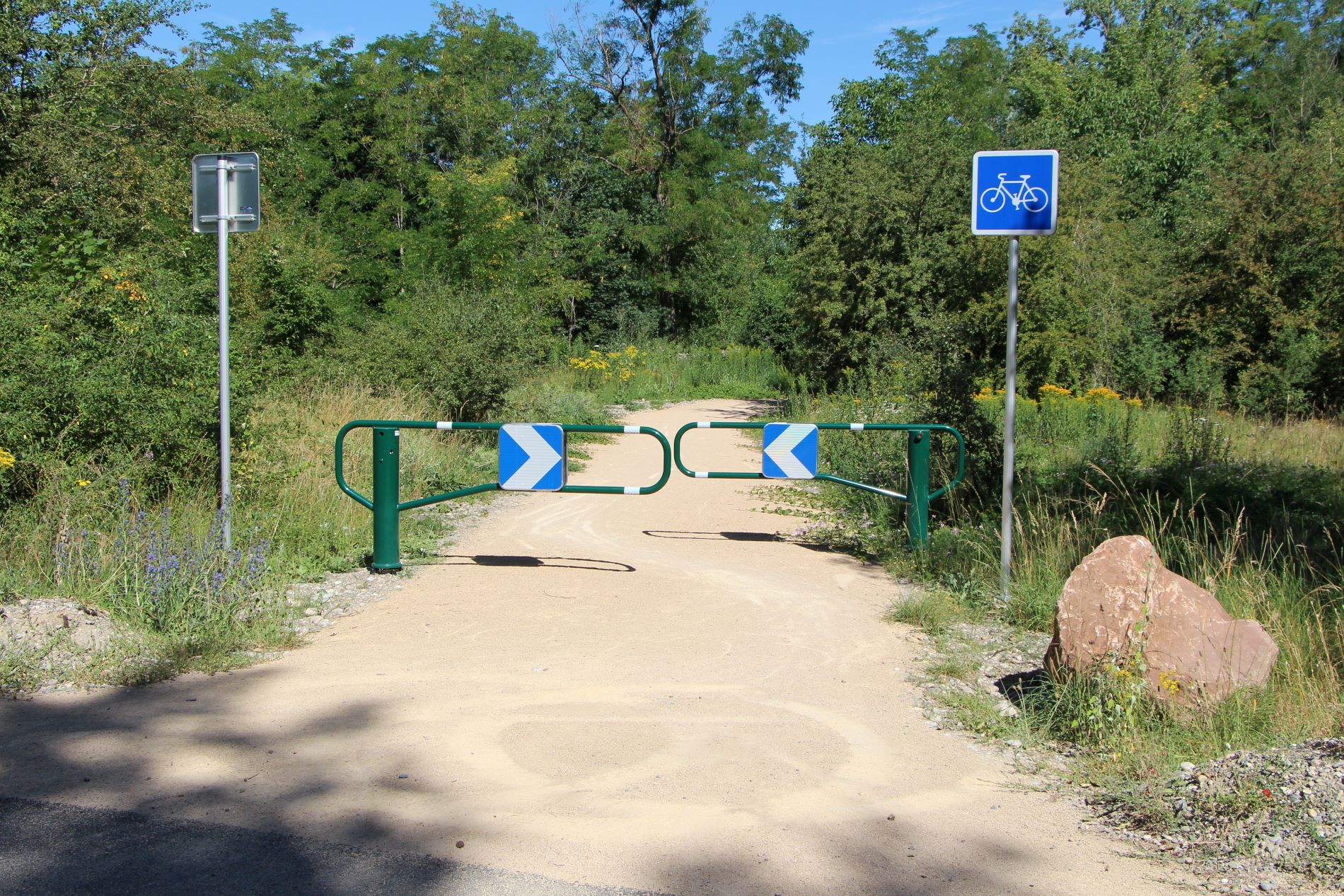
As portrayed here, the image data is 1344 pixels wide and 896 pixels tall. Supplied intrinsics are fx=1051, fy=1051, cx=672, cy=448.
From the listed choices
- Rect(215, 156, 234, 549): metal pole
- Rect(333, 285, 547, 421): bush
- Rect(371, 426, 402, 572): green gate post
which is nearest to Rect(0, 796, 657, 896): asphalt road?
Rect(215, 156, 234, 549): metal pole

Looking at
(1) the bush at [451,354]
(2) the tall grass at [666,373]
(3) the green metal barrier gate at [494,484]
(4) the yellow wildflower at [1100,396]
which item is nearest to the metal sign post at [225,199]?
(3) the green metal barrier gate at [494,484]

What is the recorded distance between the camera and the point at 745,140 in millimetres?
42938

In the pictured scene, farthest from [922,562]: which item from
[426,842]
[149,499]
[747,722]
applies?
[149,499]

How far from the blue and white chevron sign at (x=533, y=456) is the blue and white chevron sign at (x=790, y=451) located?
1.67 metres

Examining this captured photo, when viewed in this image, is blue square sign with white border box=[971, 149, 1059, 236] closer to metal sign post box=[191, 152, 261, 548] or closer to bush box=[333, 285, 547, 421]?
metal sign post box=[191, 152, 261, 548]

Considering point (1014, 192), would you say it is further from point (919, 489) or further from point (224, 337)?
point (224, 337)

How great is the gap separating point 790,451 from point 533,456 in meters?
2.06

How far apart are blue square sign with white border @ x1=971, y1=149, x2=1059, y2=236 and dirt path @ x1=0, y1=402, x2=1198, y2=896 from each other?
276cm

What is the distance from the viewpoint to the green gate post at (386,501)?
787 centimetres

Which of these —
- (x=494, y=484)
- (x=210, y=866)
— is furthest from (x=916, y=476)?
→ (x=210, y=866)

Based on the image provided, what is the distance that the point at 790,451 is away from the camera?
8.46 meters

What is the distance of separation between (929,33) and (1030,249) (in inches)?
1011

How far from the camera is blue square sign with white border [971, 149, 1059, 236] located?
6.96m

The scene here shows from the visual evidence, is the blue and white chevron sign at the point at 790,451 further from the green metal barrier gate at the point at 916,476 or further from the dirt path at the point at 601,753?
the dirt path at the point at 601,753
